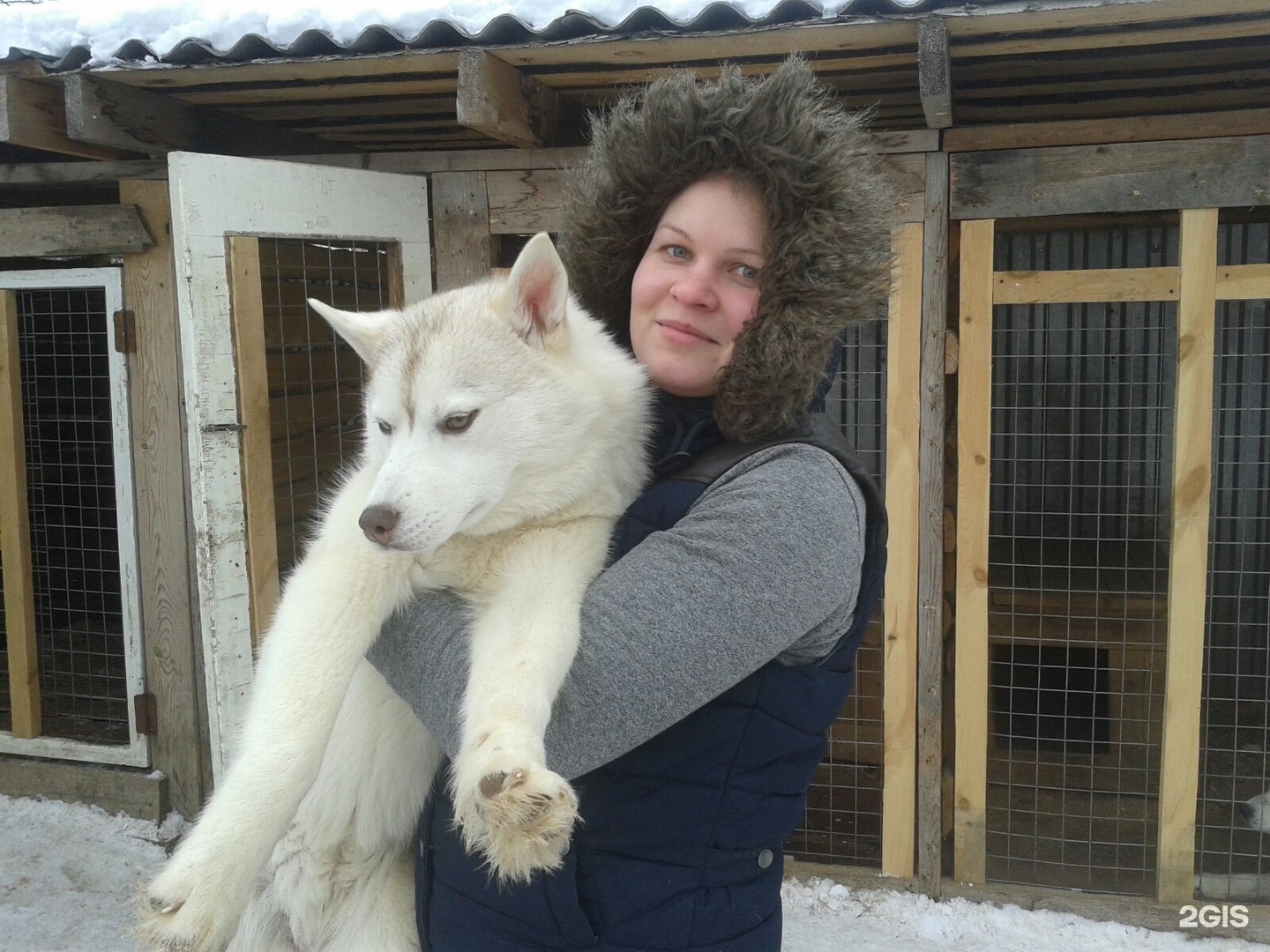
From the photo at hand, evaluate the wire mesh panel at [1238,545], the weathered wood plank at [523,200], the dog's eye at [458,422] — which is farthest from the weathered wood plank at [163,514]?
the wire mesh panel at [1238,545]

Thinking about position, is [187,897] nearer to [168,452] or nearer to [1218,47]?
[168,452]

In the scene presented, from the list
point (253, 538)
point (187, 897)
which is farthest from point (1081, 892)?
point (187, 897)

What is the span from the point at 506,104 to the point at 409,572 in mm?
2159

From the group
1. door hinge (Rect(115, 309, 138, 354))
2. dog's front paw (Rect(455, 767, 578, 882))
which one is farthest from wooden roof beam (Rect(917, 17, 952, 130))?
door hinge (Rect(115, 309, 138, 354))

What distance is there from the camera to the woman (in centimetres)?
145

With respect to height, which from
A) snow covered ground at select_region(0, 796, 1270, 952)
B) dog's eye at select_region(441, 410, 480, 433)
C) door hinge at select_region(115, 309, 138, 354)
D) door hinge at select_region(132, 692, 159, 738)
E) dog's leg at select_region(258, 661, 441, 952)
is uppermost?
door hinge at select_region(115, 309, 138, 354)

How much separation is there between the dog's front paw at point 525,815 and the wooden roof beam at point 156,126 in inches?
127

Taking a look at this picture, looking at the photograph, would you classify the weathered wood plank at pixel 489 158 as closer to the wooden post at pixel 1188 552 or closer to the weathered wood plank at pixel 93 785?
the wooden post at pixel 1188 552

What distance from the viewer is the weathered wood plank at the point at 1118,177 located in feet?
12.0

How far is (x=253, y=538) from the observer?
3439 mm

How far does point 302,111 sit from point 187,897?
3323 millimetres

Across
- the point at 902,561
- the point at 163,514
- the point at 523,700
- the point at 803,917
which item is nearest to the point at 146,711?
the point at 163,514

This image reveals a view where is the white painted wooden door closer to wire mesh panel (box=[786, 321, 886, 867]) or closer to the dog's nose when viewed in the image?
the dog's nose

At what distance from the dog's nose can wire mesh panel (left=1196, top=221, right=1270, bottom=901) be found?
4154 millimetres
